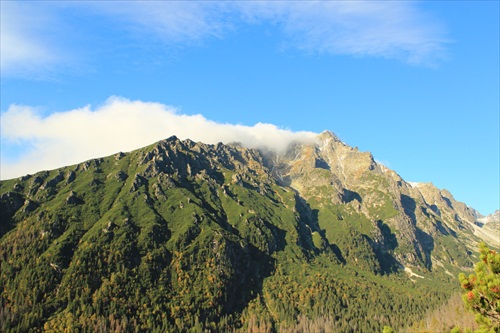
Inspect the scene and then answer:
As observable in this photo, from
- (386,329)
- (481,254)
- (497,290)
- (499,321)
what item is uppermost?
(481,254)

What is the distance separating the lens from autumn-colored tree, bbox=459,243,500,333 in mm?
28797

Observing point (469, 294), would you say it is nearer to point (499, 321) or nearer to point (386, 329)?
point (499, 321)

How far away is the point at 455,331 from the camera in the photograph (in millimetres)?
28531

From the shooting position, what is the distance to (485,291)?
28953mm

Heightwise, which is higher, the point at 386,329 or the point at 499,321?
the point at 499,321

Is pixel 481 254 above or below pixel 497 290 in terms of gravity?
above

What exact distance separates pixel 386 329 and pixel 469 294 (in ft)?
24.4

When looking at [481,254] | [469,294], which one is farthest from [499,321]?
[481,254]

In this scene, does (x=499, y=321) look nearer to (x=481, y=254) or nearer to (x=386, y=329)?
(x=481, y=254)

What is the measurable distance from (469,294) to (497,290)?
199 centimetres

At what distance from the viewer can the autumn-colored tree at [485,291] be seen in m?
28.8

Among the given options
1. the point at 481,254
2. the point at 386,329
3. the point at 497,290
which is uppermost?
the point at 481,254

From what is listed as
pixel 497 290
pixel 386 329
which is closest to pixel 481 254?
pixel 497 290

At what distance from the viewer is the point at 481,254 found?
2947cm
